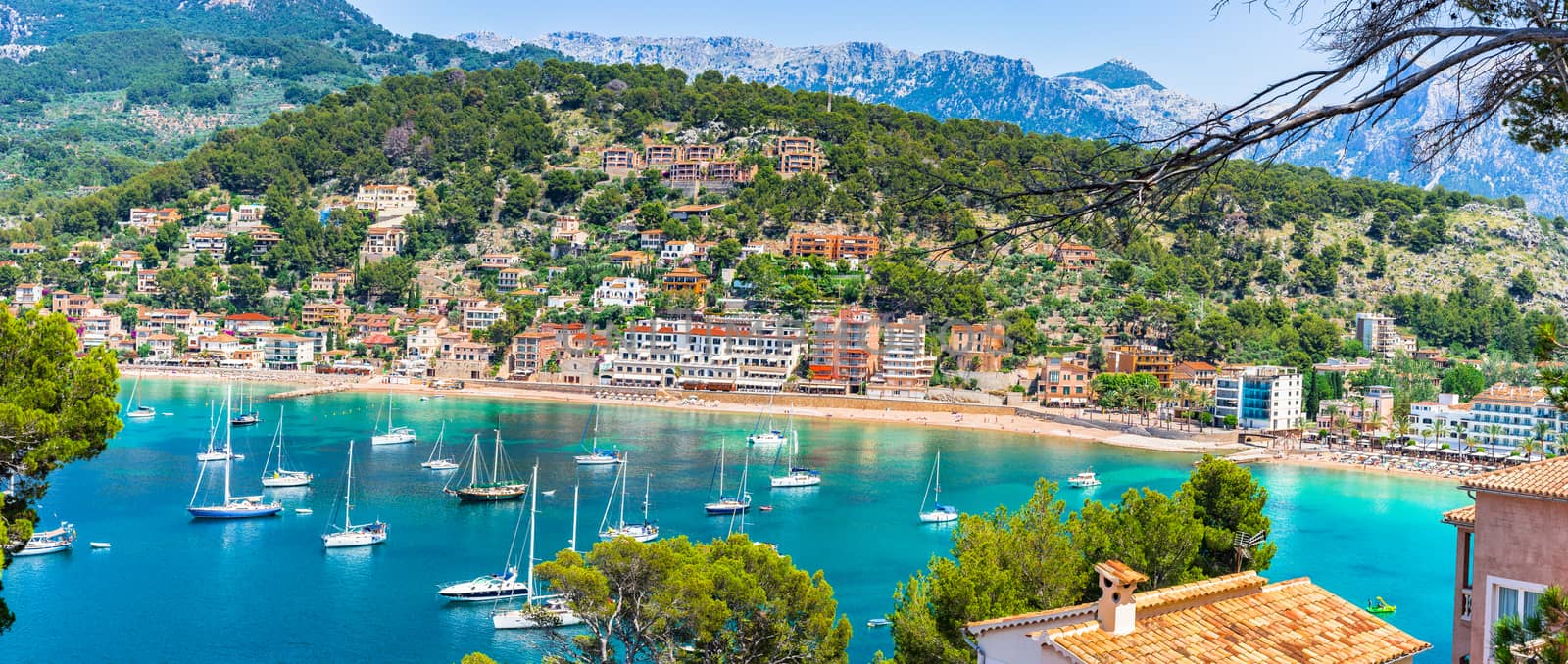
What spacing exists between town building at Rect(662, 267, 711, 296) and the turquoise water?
49.3 ft

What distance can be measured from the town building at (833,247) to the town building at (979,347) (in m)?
11.1

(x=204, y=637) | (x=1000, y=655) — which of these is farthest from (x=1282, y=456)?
(x=1000, y=655)

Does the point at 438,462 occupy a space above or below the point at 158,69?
below

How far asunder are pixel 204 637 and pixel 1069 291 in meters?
48.6

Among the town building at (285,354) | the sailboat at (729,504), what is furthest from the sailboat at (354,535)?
the town building at (285,354)

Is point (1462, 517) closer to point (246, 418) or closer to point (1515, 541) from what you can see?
point (1515, 541)

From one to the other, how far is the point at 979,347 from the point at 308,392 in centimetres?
2826

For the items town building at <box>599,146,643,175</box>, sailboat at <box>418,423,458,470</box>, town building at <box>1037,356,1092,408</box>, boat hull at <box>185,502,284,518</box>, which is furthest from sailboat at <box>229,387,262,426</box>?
town building at <box>599,146,643,175</box>

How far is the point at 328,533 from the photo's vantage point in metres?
26.8

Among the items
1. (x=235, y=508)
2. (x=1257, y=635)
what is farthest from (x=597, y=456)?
(x=1257, y=635)

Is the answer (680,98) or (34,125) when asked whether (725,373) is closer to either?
(680,98)

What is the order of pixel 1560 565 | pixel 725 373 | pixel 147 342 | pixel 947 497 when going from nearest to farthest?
1. pixel 1560 565
2. pixel 947 497
3. pixel 725 373
4. pixel 147 342

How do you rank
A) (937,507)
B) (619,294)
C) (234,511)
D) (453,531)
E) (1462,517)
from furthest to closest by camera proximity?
1. (619,294)
2. (937,507)
3. (234,511)
4. (453,531)
5. (1462,517)

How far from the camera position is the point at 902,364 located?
52062mm
